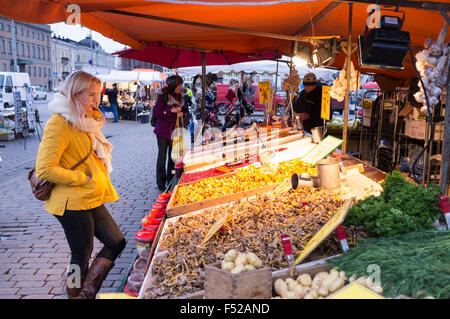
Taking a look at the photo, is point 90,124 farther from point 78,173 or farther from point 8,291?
point 8,291

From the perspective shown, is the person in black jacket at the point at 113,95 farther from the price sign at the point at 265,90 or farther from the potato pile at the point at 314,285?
the potato pile at the point at 314,285

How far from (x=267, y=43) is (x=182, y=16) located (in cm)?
366

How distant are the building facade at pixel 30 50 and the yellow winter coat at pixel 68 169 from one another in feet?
235

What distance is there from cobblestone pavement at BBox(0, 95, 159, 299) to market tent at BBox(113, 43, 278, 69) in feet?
6.85

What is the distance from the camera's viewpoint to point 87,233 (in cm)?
281

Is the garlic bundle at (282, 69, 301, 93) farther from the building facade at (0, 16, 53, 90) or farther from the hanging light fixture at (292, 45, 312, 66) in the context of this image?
the building facade at (0, 16, 53, 90)

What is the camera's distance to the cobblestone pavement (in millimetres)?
3885

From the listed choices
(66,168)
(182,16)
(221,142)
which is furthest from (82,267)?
(221,142)

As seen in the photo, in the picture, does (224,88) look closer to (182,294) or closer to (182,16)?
(182,16)

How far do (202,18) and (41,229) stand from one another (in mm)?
3686

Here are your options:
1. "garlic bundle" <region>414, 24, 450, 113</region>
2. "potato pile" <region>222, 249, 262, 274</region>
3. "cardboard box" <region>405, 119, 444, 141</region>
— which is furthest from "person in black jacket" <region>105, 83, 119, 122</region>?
"potato pile" <region>222, 249, 262, 274</region>

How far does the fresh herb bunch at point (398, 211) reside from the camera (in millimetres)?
2342

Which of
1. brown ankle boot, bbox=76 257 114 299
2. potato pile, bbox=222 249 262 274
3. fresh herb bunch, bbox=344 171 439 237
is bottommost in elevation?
brown ankle boot, bbox=76 257 114 299

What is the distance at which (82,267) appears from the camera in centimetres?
286
